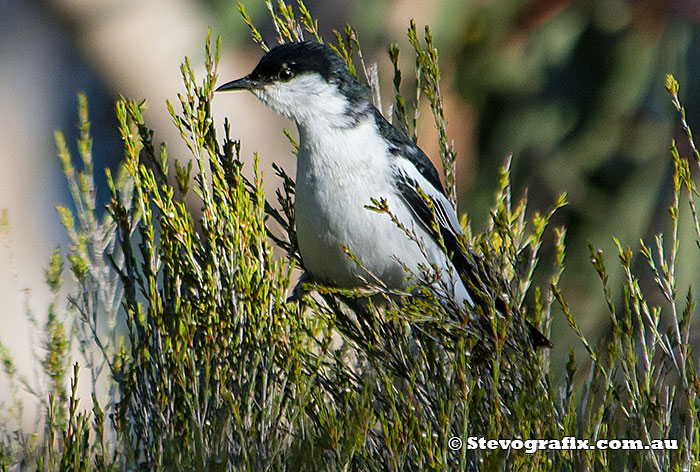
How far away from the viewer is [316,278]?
245cm

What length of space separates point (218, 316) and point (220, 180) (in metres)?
0.37

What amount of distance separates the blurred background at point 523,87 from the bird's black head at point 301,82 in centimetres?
251

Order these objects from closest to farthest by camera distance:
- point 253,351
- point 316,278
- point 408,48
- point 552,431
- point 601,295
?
1. point 552,431
2. point 253,351
3. point 316,278
4. point 601,295
5. point 408,48

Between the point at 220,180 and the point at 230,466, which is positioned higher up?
the point at 220,180

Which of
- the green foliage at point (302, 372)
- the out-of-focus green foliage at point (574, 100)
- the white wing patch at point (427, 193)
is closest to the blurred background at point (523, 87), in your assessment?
the out-of-focus green foliage at point (574, 100)

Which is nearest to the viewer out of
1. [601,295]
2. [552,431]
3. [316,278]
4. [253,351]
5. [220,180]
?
[552,431]

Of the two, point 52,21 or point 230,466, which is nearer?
point 230,466

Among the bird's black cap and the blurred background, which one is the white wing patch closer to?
the bird's black cap

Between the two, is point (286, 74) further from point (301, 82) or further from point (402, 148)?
point (402, 148)

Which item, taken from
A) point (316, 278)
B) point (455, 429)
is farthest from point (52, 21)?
point (455, 429)

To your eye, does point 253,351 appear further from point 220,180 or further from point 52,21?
point 52,21

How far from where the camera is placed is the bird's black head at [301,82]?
243 centimetres

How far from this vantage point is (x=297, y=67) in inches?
96.8

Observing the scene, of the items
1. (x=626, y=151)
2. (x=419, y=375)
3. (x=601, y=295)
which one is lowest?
(x=419, y=375)
